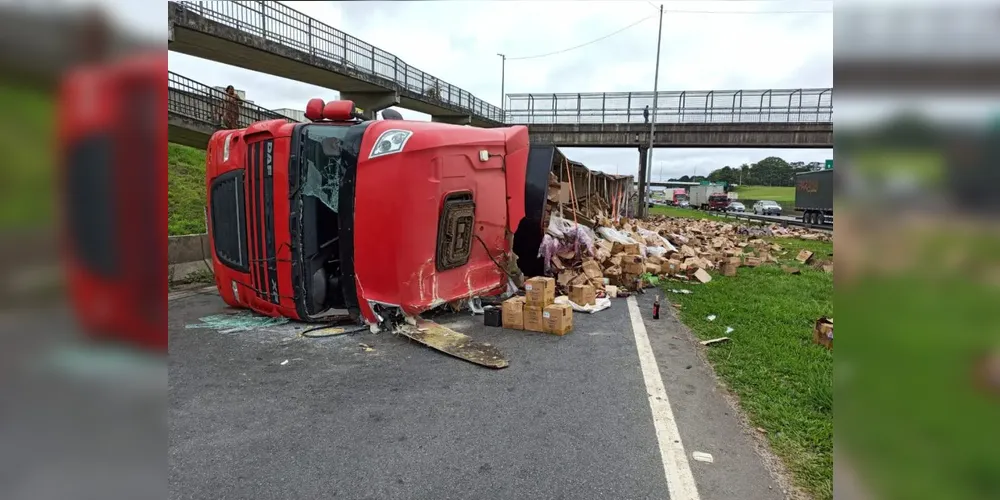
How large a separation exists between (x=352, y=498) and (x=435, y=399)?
1307mm

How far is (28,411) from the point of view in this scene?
642mm

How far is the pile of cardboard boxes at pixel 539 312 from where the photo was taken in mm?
5781

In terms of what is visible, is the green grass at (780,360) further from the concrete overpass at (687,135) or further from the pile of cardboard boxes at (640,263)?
the concrete overpass at (687,135)

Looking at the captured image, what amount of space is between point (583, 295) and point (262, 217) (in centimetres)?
408

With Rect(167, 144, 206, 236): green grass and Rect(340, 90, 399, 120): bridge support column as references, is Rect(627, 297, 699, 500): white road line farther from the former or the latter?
Rect(340, 90, 399, 120): bridge support column

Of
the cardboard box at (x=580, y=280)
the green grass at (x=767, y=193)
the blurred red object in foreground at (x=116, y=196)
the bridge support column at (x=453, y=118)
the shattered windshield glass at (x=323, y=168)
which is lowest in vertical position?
the cardboard box at (x=580, y=280)

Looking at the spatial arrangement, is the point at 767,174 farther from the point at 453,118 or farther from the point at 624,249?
the point at 624,249

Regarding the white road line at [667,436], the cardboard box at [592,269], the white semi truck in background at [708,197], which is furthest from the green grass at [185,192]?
the white semi truck in background at [708,197]

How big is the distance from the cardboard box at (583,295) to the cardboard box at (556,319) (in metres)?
1.19

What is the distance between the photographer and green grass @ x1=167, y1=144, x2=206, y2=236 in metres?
11.1

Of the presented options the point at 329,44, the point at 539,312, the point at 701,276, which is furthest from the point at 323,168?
the point at 329,44

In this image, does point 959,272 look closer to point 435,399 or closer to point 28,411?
point 28,411

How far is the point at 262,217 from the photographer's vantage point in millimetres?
5871

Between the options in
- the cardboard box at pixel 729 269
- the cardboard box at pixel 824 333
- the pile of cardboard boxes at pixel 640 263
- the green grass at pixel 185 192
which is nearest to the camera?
the cardboard box at pixel 824 333
